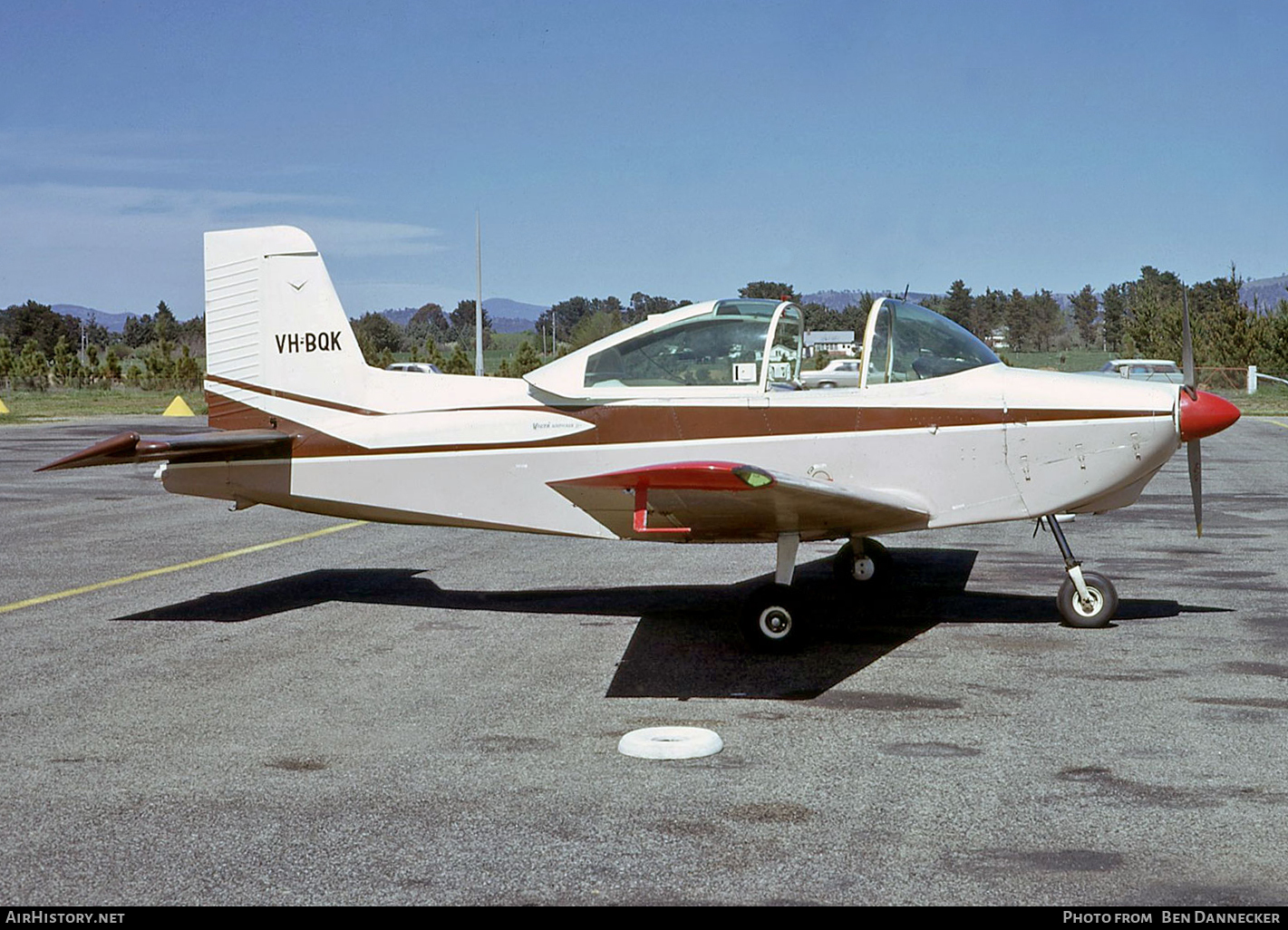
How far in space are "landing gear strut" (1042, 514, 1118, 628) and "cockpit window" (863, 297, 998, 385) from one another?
47.7 inches

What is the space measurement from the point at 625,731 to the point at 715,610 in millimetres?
3178

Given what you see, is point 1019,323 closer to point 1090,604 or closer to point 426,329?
point 426,329

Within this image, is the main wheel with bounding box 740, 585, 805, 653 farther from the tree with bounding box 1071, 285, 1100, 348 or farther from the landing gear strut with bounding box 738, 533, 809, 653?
the tree with bounding box 1071, 285, 1100, 348

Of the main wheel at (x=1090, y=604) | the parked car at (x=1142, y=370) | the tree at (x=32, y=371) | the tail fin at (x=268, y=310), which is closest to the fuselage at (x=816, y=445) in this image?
the main wheel at (x=1090, y=604)

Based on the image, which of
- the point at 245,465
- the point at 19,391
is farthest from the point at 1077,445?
the point at 19,391

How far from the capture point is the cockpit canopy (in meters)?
8.49

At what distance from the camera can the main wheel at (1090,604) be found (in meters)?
8.52

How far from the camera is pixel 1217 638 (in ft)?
27.0

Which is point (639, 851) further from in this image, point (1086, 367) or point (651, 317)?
point (1086, 367)

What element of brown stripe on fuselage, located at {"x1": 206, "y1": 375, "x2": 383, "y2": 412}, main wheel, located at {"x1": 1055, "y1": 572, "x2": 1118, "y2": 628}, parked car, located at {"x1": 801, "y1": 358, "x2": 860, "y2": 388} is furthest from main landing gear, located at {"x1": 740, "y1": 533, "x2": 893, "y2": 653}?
brown stripe on fuselage, located at {"x1": 206, "y1": 375, "x2": 383, "y2": 412}

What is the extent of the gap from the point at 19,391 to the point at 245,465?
200ft

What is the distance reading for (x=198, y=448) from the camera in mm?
9172

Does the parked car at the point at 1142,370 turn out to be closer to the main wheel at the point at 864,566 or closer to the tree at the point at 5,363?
the main wheel at the point at 864,566

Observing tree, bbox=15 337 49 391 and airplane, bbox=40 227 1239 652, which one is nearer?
airplane, bbox=40 227 1239 652
